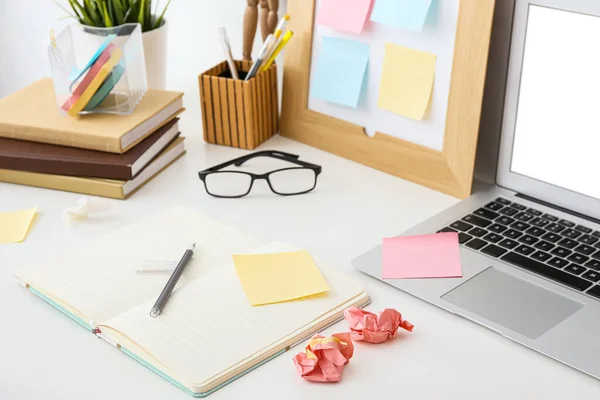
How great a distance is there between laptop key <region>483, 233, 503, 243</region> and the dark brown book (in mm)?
491

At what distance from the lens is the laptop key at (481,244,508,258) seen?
3.18 feet

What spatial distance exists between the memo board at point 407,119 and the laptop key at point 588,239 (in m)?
0.18

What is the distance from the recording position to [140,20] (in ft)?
4.45

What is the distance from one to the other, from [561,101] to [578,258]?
20 cm

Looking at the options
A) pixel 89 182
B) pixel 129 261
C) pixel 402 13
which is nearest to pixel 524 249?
pixel 402 13

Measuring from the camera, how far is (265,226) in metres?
1.06

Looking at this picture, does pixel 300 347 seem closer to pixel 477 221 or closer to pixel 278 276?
pixel 278 276

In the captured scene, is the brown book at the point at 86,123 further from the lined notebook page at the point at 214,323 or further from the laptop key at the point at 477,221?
the laptop key at the point at 477,221

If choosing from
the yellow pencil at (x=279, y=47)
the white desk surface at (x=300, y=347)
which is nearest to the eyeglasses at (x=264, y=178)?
the white desk surface at (x=300, y=347)

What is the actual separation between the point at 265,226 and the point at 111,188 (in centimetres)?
23

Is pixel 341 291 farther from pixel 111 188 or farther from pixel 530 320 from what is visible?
pixel 111 188

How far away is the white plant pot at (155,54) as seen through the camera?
1364mm

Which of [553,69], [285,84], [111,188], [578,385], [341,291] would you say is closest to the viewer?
[578,385]

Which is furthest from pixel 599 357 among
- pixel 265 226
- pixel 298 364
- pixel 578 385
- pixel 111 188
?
pixel 111 188
